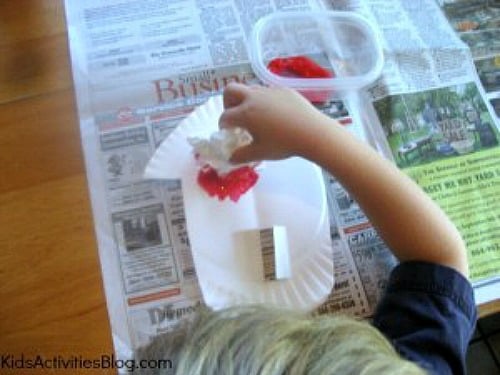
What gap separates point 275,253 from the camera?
46 cm

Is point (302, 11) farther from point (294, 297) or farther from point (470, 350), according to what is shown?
point (470, 350)

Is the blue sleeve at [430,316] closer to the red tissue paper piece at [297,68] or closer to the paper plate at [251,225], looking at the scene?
the paper plate at [251,225]

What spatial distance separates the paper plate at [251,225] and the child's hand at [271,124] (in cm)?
3

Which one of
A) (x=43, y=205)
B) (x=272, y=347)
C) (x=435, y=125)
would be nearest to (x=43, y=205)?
(x=43, y=205)

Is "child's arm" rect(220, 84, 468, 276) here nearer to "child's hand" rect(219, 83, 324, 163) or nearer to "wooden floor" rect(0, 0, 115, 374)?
"child's hand" rect(219, 83, 324, 163)

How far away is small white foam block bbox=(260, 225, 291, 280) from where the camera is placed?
0.46 meters

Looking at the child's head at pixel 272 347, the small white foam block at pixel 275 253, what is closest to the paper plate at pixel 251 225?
the small white foam block at pixel 275 253

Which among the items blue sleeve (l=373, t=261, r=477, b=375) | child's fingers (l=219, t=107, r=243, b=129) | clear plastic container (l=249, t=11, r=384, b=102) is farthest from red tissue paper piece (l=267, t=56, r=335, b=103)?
blue sleeve (l=373, t=261, r=477, b=375)

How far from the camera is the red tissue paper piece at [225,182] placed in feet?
1.59

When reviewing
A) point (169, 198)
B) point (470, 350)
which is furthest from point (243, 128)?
point (470, 350)

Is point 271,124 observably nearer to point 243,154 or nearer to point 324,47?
point 243,154

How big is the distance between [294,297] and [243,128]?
5.6 inches

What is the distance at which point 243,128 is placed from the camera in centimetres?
47

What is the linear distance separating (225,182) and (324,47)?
0.19 m
